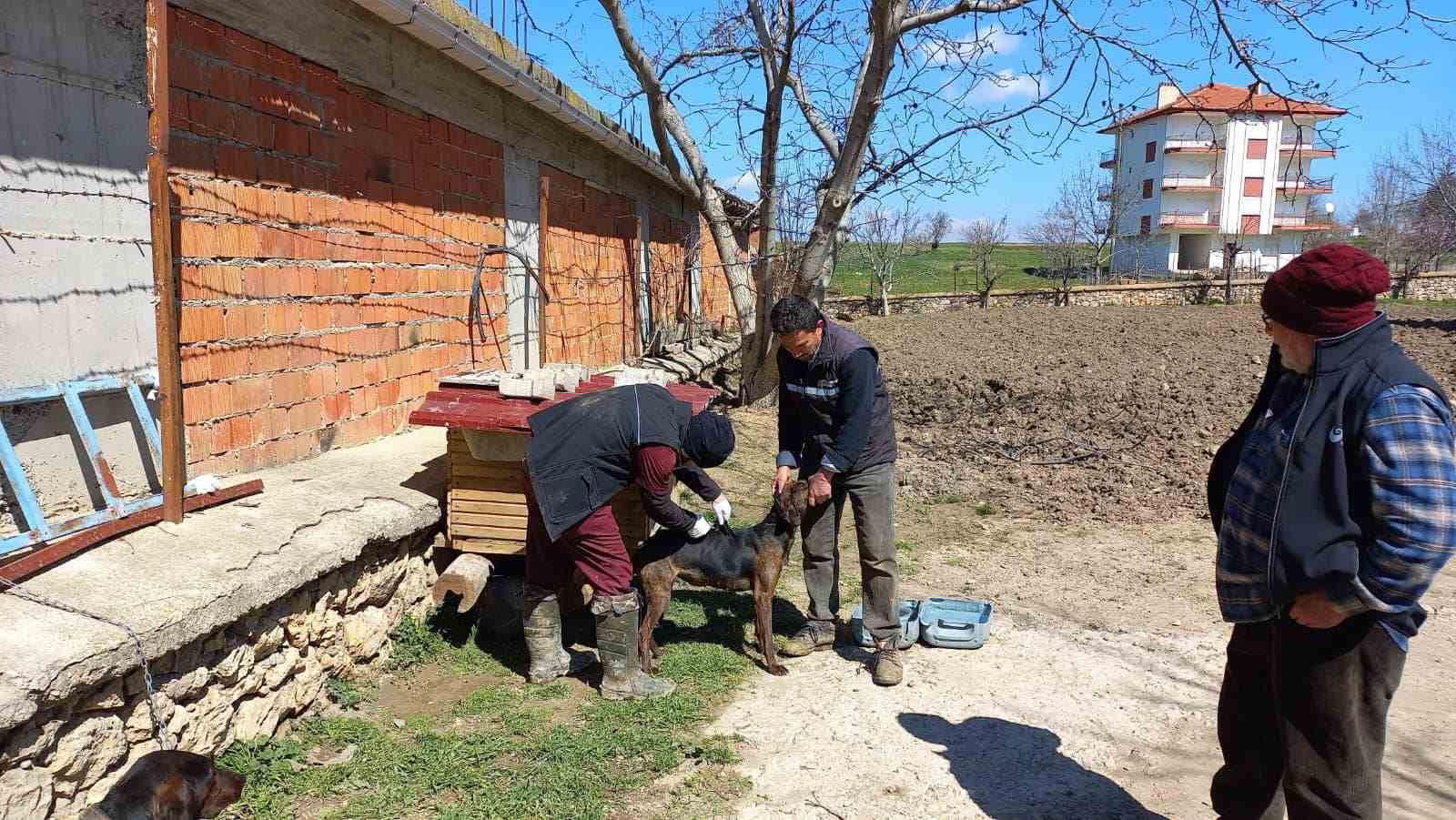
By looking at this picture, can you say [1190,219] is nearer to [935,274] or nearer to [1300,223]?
[1300,223]

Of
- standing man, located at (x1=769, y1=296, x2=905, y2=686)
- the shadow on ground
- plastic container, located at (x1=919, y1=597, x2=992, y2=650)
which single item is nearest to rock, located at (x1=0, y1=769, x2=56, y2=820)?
the shadow on ground

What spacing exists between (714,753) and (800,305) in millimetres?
2039

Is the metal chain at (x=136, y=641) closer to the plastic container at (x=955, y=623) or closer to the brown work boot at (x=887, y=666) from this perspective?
the brown work boot at (x=887, y=666)

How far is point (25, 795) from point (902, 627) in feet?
12.2

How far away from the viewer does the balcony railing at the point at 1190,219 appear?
57.1 metres

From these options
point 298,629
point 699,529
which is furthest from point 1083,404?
point 298,629

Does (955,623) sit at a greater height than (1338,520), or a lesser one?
lesser

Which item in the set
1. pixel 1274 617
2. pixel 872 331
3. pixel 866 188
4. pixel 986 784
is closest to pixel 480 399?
pixel 986 784

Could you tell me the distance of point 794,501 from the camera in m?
4.71

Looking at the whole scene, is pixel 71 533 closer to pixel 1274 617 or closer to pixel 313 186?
pixel 313 186

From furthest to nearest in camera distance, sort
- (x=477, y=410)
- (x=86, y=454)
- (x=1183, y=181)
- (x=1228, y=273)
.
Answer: (x=1183, y=181), (x=1228, y=273), (x=477, y=410), (x=86, y=454)

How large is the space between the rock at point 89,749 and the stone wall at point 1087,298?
1060 inches

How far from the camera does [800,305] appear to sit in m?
4.50

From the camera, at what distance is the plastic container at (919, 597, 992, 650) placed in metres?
5.04
